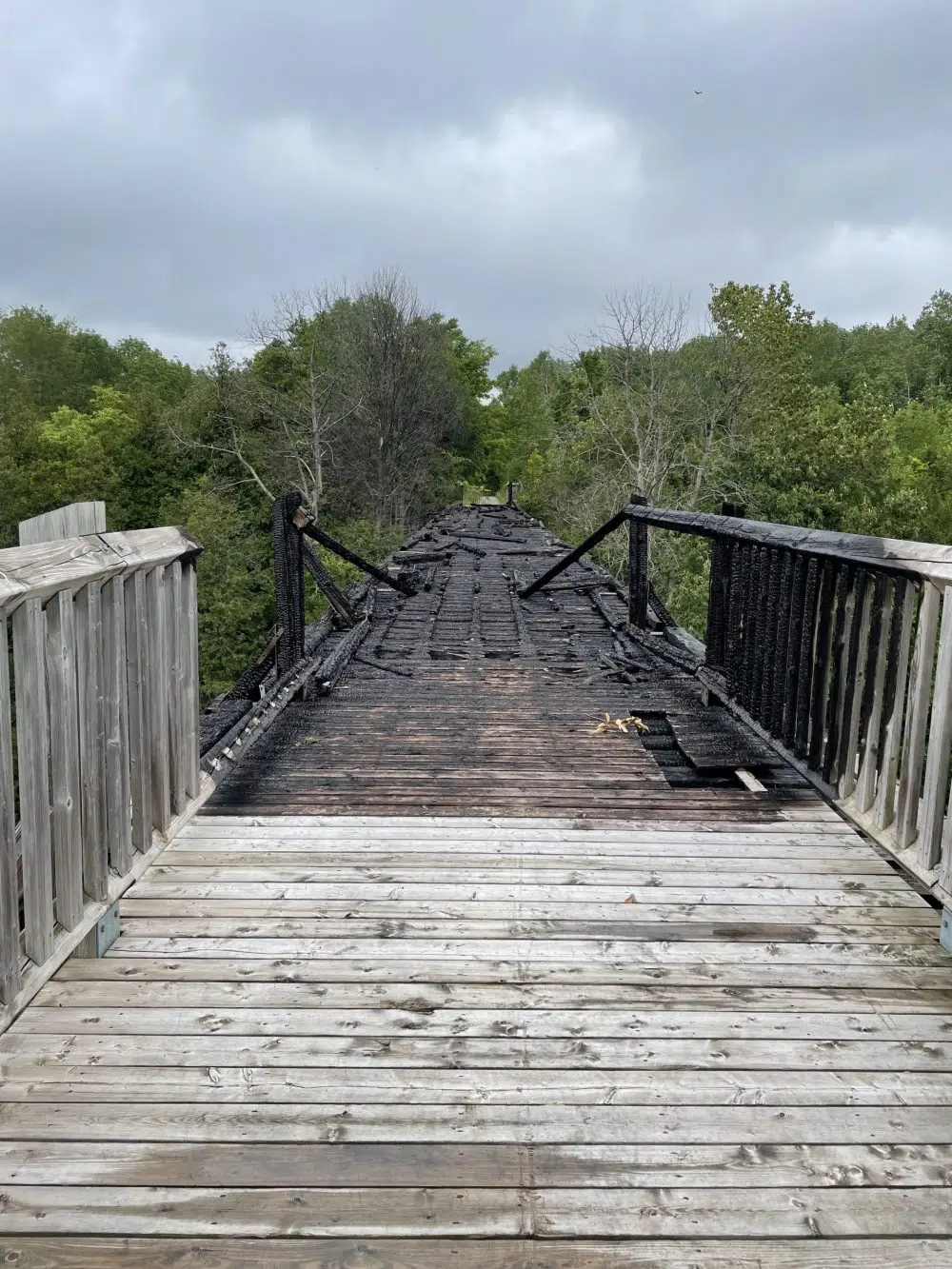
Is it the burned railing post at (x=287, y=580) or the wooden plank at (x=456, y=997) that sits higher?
the burned railing post at (x=287, y=580)

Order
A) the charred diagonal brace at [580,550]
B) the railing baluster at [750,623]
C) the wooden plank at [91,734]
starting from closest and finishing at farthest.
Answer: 1. the wooden plank at [91,734]
2. the railing baluster at [750,623]
3. the charred diagonal brace at [580,550]

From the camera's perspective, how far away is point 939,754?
2.09 meters

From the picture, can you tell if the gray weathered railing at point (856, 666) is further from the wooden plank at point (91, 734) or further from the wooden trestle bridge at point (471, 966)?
the wooden plank at point (91, 734)

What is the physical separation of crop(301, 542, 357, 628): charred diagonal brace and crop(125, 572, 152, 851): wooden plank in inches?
117

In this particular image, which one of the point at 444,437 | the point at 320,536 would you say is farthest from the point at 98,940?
the point at 444,437

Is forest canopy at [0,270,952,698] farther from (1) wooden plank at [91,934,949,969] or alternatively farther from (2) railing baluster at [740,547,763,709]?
(1) wooden plank at [91,934,949,969]

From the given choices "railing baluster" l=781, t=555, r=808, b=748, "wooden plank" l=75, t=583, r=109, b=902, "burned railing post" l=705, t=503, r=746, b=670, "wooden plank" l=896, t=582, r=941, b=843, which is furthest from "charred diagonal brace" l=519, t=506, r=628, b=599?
"wooden plank" l=75, t=583, r=109, b=902

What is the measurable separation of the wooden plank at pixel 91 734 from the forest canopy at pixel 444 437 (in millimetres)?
22290

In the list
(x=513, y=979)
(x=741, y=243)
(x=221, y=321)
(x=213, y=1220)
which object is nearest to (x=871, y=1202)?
(x=513, y=979)

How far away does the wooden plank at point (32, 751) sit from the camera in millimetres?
1678

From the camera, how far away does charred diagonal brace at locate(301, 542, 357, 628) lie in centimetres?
600

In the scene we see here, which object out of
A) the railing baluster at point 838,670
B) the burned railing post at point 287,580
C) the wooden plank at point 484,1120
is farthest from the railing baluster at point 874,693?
the burned railing post at point 287,580

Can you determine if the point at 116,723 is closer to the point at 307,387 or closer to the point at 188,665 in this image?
the point at 188,665

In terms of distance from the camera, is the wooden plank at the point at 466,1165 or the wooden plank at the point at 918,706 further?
the wooden plank at the point at 918,706
